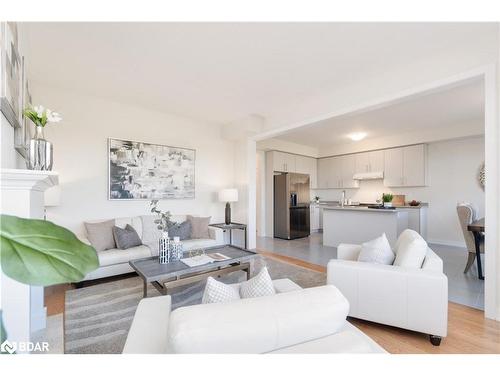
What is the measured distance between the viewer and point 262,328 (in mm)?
805

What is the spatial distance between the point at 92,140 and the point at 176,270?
2.53 meters

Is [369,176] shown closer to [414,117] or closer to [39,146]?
[414,117]

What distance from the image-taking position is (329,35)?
2.14 m

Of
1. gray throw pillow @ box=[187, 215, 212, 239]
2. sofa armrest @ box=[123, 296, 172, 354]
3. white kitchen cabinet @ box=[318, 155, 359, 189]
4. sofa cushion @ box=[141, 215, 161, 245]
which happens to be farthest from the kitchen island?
sofa armrest @ box=[123, 296, 172, 354]

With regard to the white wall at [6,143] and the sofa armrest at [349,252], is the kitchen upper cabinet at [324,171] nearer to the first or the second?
the sofa armrest at [349,252]

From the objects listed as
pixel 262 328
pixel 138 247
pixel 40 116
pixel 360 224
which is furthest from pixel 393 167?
pixel 40 116

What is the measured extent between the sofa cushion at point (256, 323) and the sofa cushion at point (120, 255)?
2.48m

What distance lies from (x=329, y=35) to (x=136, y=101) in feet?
9.56

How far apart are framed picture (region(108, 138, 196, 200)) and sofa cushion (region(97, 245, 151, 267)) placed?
1.00 metres

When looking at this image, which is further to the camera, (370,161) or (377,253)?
(370,161)

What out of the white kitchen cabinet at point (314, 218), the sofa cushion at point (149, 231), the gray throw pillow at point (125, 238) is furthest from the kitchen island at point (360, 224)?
the gray throw pillow at point (125, 238)

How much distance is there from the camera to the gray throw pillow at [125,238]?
3094 millimetres

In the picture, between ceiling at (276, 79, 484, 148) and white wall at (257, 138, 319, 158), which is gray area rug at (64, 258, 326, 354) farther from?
white wall at (257, 138, 319, 158)
